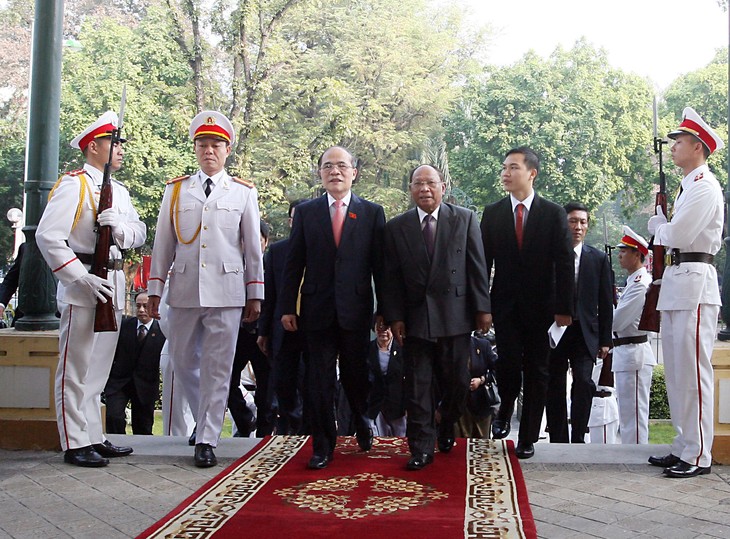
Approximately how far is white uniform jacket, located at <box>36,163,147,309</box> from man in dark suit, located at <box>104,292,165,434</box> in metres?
2.12

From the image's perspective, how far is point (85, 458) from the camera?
4895 mm

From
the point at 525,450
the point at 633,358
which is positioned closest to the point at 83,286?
the point at 525,450

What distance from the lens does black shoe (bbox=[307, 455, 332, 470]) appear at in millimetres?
4664

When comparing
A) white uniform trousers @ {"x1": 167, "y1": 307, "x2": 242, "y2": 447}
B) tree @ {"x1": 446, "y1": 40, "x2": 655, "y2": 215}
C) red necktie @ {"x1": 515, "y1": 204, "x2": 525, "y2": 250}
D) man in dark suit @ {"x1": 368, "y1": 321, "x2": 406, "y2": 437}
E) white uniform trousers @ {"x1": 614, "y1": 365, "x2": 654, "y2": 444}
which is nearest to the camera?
white uniform trousers @ {"x1": 167, "y1": 307, "x2": 242, "y2": 447}

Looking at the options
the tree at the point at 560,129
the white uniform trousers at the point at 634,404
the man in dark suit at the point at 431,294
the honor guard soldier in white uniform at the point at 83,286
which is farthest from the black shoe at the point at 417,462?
the tree at the point at 560,129

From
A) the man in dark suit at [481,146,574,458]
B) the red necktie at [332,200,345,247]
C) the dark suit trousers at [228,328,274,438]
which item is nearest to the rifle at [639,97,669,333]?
the man in dark suit at [481,146,574,458]

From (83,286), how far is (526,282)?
8.19 ft

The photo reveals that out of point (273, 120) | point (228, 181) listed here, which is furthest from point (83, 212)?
point (273, 120)

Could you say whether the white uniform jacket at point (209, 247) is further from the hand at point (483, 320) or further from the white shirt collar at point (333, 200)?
the hand at point (483, 320)

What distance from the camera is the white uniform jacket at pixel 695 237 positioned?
472 centimetres

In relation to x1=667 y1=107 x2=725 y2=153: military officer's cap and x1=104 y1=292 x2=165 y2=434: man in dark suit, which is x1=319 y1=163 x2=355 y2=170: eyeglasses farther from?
x1=104 y1=292 x2=165 y2=434: man in dark suit

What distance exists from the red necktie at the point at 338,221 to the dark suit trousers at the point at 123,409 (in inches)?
123

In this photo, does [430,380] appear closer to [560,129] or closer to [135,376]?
[135,376]

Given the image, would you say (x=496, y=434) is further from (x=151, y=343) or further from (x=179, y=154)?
(x=179, y=154)
